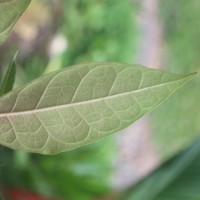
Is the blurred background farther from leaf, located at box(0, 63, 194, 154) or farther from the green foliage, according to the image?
leaf, located at box(0, 63, 194, 154)

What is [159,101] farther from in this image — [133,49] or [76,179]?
[133,49]

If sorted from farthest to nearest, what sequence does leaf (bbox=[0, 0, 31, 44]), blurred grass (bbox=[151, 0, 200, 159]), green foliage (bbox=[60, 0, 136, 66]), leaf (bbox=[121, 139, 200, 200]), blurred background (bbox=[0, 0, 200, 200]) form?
blurred grass (bbox=[151, 0, 200, 159])
green foliage (bbox=[60, 0, 136, 66])
blurred background (bbox=[0, 0, 200, 200])
leaf (bbox=[121, 139, 200, 200])
leaf (bbox=[0, 0, 31, 44])

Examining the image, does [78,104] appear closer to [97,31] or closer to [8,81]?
[8,81]

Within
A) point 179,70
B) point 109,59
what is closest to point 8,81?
point 109,59

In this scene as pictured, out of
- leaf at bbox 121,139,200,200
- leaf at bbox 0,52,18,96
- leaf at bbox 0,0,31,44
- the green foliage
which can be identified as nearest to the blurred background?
the green foliage

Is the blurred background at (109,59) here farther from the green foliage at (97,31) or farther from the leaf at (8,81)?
the leaf at (8,81)
